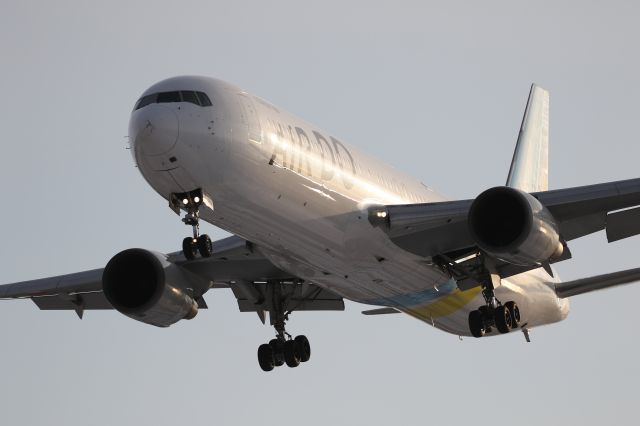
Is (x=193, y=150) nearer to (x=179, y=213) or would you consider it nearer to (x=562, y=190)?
(x=179, y=213)

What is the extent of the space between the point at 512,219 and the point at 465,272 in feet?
12.1

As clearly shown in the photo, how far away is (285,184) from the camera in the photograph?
3155cm

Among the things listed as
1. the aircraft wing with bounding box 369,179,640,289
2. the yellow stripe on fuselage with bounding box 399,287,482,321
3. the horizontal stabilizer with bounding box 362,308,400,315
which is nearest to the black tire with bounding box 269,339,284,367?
the horizontal stabilizer with bounding box 362,308,400,315

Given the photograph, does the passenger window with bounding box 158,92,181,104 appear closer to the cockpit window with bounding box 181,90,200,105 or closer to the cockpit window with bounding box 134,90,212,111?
the cockpit window with bounding box 134,90,212,111

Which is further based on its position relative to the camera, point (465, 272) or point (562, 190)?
point (465, 272)

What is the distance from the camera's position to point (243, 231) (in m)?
32.2

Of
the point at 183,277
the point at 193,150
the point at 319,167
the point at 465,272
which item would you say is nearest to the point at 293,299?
the point at 183,277

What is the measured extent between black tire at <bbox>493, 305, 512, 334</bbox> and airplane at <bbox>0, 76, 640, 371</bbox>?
0.21 feet

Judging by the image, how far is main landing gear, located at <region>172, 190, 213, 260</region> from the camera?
1206 inches

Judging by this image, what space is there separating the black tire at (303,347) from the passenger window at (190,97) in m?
11.6

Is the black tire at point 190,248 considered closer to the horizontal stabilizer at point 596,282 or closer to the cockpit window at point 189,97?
the cockpit window at point 189,97

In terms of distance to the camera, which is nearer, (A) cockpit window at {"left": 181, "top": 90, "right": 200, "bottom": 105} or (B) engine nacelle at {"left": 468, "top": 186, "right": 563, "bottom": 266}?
(A) cockpit window at {"left": 181, "top": 90, "right": 200, "bottom": 105}

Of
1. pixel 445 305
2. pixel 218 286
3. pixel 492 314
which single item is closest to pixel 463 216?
pixel 492 314

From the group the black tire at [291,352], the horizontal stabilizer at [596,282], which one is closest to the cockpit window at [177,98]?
the black tire at [291,352]
